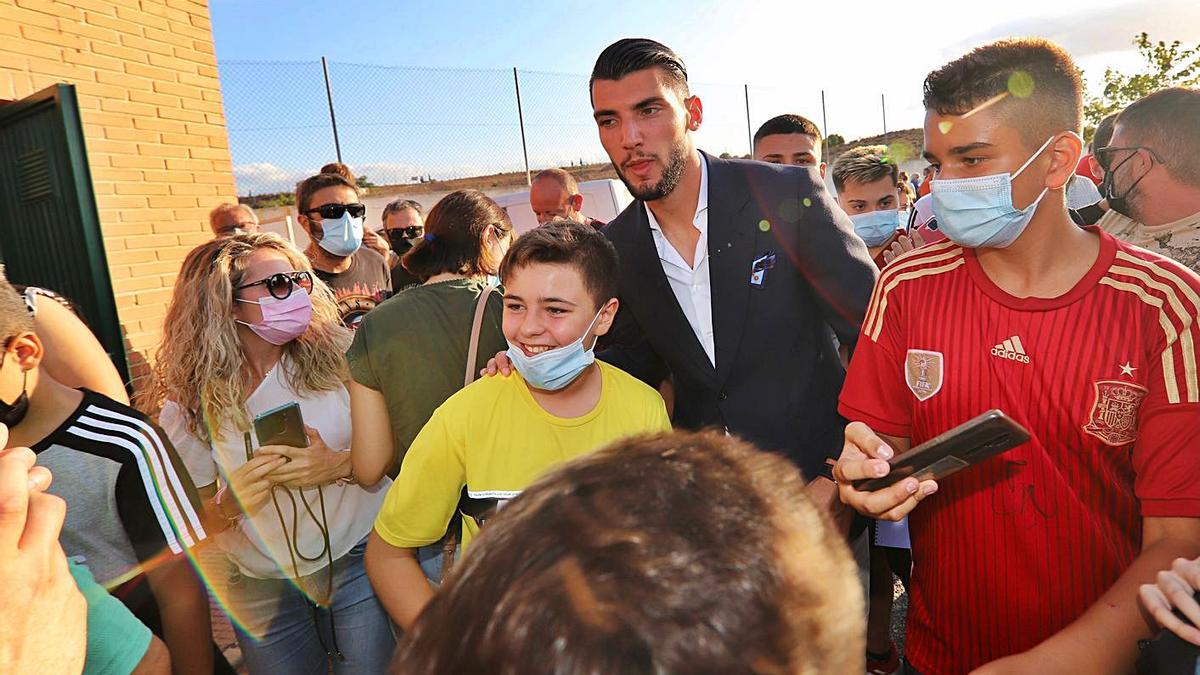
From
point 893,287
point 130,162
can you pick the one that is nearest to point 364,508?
point 893,287

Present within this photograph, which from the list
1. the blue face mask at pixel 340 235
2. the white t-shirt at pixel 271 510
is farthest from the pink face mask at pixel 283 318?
the blue face mask at pixel 340 235

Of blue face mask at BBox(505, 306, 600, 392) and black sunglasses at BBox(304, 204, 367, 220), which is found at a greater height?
black sunglasses at BBox(304, 204, 367, 220)

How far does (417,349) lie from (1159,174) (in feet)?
10.8

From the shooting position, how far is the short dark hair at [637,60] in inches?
98.3

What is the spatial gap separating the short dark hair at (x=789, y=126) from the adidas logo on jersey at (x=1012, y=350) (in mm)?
3446

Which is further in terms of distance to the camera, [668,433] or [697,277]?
[697,277]

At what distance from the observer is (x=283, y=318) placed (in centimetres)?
268

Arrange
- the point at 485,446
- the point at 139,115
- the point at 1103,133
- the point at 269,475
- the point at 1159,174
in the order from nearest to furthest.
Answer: the point at 485,446
the point at 269,475
the point at 1159,174
the point at 1103,133
the point at 139,115

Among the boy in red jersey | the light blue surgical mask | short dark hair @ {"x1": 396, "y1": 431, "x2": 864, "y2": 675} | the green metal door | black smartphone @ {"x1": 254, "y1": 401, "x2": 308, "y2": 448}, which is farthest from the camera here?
the green metal door

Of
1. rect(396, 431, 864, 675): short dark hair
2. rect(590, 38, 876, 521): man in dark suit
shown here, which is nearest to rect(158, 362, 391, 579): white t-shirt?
rect(590, 38, 876, 521): man in dark suit

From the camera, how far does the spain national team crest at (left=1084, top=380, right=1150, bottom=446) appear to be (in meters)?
1.52

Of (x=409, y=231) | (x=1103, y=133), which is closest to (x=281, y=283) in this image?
(x=409, y=231)

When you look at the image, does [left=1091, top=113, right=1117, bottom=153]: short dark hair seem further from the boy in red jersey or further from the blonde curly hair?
the blonde curly hair

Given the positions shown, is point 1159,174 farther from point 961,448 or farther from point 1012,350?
point 961,448
